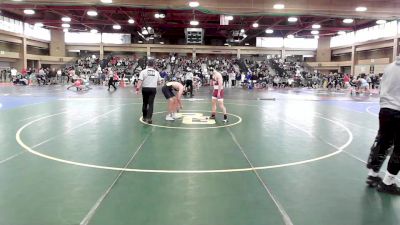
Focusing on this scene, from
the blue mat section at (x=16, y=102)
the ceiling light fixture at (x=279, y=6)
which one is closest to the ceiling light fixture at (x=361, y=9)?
the ceiling light fixture at (x=279, y=6)

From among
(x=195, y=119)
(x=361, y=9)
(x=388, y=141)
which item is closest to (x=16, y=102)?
(x=195, y=119)

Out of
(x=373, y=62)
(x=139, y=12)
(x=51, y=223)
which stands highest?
(x=139, y=12)

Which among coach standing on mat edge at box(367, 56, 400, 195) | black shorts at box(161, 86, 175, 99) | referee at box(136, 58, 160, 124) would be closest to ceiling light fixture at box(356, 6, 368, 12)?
black shorts at box(161, 86, 175, 99)

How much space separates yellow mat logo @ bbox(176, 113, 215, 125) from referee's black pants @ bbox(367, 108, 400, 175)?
5.59 m

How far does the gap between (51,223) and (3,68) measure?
46157 mm

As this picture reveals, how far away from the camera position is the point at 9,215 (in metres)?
3.45

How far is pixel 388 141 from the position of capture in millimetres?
4398

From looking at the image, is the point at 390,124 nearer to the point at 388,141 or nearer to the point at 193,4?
the point at 388,141

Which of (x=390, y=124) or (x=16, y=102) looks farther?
(x=16, y=102)

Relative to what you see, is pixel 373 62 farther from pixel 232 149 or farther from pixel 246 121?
pixel 232 149

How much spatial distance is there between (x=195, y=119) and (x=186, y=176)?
18.7ft

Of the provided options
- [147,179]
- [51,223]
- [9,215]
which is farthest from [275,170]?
[9,215]

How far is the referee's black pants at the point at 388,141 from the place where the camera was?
421cm

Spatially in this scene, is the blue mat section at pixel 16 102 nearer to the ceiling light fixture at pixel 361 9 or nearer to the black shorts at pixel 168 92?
the black shorts at pixel 168 92
